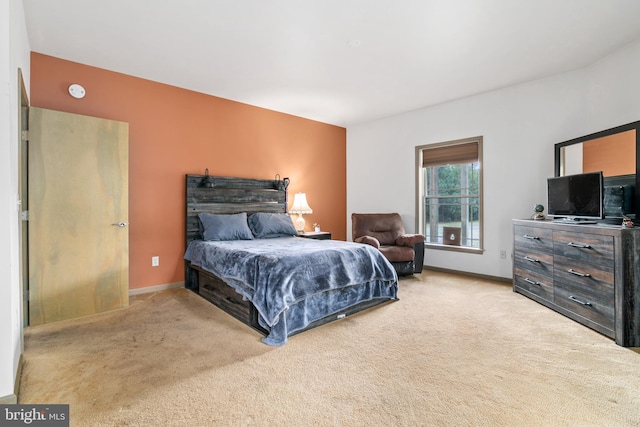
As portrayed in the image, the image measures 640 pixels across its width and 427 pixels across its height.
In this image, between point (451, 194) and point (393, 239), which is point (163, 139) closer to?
point (393, 239)

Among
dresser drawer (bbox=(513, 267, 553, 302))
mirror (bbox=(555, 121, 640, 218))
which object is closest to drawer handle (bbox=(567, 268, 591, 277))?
dresser drawer (bbox=(513, 267, 553, 302))

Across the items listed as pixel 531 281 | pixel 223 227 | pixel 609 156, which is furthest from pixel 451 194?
pixel 223 227

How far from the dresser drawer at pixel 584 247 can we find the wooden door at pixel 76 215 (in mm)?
4478

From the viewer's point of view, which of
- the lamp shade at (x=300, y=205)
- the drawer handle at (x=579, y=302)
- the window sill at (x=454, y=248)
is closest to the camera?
the drawer handle at (x=579, y=302)

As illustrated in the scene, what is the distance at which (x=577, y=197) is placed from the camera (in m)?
3.18

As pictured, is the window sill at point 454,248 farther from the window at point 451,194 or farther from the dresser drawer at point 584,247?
the dresser drawer at point 584,247

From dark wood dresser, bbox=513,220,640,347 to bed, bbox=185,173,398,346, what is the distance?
1557 mm

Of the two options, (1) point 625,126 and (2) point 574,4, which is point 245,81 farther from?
(1) point 625,126

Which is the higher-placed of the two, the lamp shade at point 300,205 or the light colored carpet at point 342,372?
the lamp shade at point 300,205

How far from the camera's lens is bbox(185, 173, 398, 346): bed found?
260cm

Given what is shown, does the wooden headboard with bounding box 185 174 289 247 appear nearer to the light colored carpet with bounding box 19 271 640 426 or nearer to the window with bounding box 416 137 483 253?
the light colored carpet with bounding box 19 271 640 426

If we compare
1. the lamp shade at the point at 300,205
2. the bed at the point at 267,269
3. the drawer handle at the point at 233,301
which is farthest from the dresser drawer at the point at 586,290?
the lamp shade at the point at 300,205

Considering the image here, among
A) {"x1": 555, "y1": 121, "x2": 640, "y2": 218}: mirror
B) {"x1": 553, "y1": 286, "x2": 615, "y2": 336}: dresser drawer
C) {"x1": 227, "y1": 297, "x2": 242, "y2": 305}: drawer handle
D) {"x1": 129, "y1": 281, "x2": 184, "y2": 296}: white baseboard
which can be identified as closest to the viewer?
{"x1": 553, "y1": 286, "x2": 615, "y2": 336}: dresser drawer

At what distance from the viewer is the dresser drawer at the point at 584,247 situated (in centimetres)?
256
